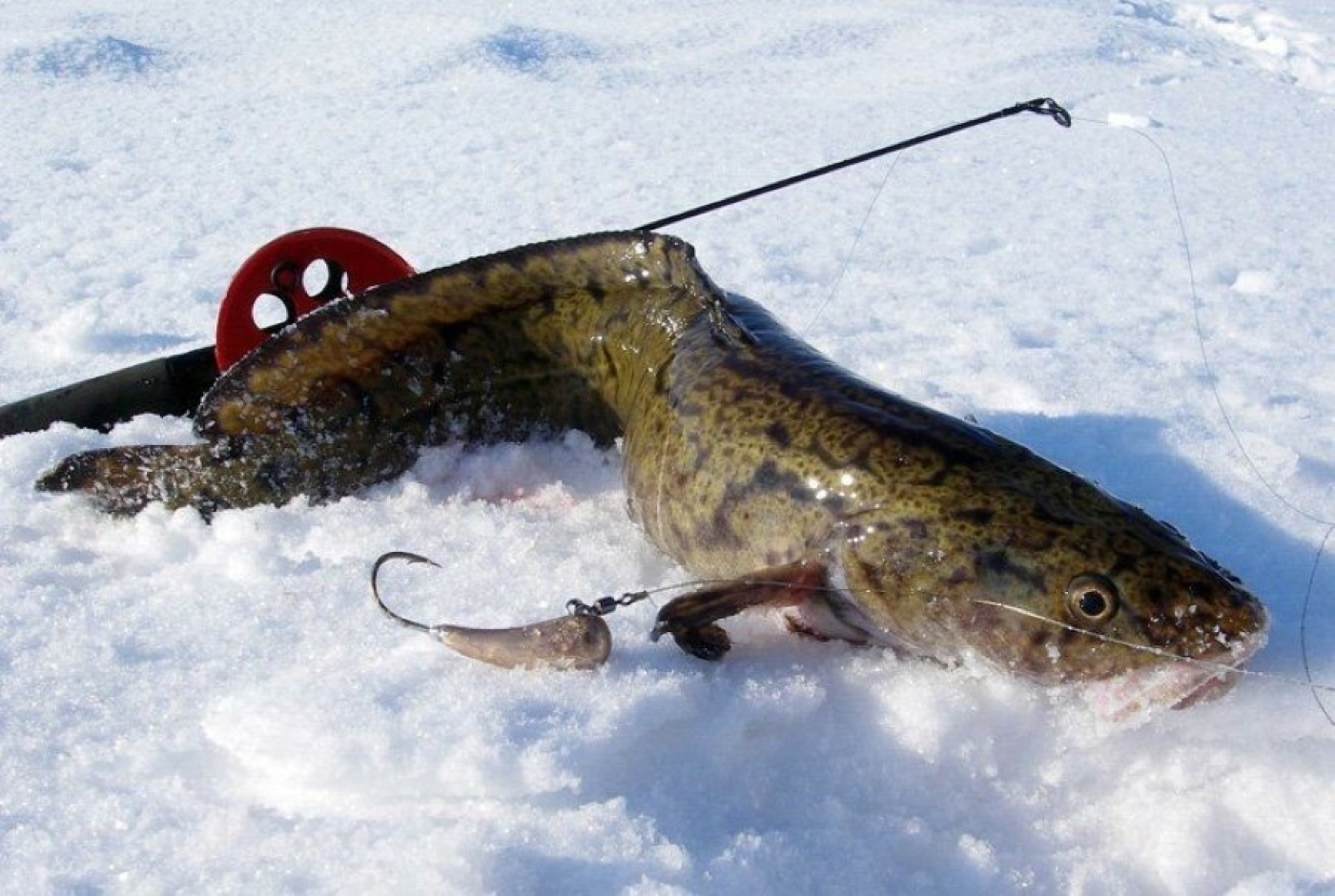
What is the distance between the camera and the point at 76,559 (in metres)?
2.80

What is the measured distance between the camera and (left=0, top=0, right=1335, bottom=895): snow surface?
200cm

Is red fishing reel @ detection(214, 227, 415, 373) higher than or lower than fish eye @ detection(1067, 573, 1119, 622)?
higher

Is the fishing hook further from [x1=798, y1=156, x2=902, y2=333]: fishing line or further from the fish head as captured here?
[x1=798, y1=156, x2=902, y2=333]: fishing line

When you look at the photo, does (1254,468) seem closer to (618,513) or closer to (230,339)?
(618,513)

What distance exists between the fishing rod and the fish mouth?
93.9 inches

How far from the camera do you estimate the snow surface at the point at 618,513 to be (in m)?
2.00

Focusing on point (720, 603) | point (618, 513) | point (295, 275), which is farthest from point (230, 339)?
point (720, 603)

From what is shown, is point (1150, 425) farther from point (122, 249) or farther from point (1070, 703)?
point (122, 249)

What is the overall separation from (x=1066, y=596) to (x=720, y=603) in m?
0.73

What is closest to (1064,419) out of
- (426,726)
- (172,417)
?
(426,726)

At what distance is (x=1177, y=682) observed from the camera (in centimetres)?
234

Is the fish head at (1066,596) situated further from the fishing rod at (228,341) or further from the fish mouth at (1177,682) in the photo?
the fishing rod at (228,341)

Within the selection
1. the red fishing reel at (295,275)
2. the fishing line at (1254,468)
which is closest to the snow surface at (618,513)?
the fishing line at (1254,468)

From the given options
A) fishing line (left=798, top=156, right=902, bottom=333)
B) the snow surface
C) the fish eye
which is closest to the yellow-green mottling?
the fish eye
